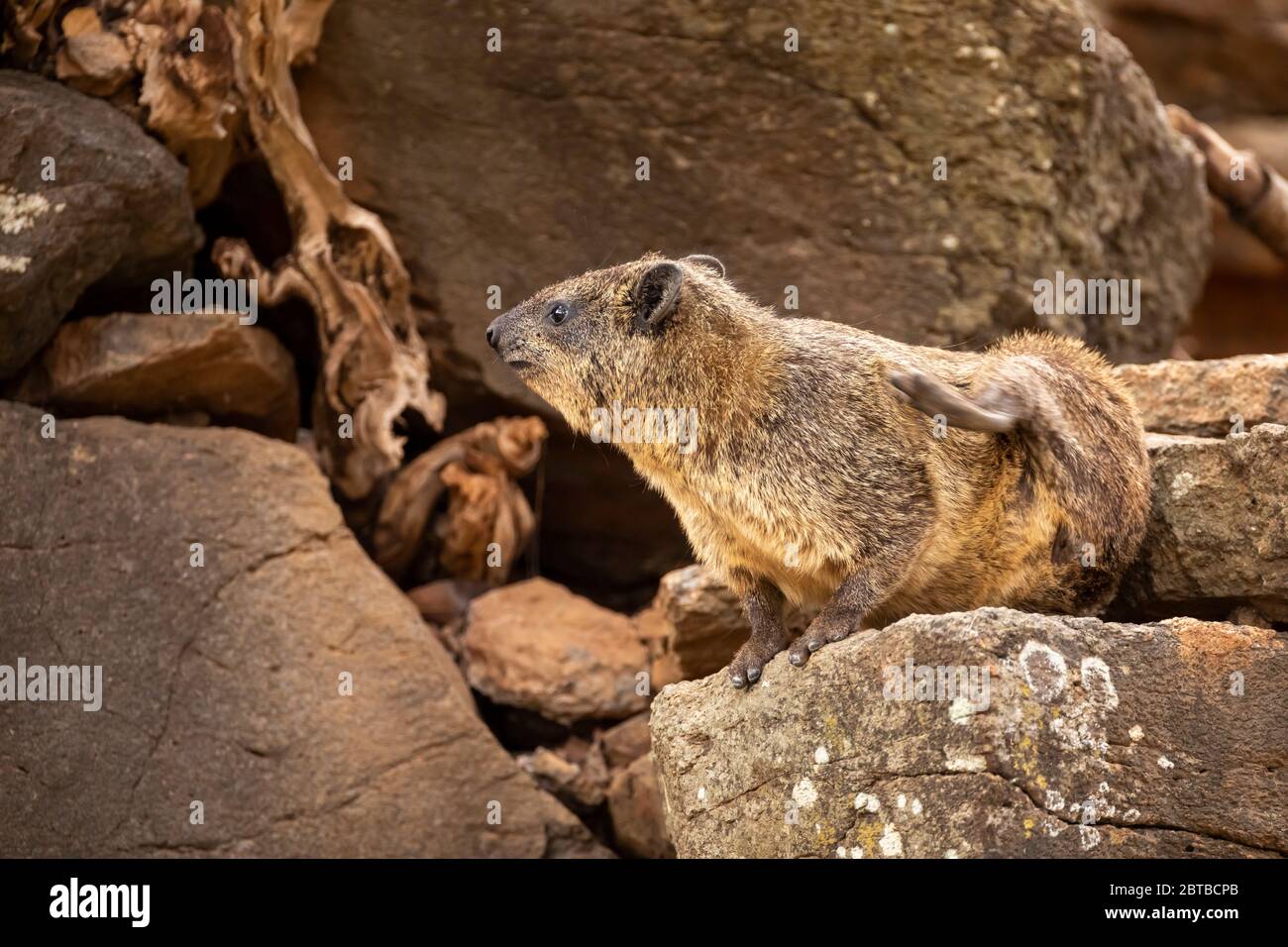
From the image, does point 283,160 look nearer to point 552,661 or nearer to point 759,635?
point 552,661

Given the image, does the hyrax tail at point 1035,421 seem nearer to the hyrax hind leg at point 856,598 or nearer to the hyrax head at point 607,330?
the hyrax hind leg at point 856,598

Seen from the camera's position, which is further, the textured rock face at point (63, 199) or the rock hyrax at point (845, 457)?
the textured rock face at point (63, 199)

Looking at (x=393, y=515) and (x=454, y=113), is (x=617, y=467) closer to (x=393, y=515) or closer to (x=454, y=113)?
(x=393, y=515)

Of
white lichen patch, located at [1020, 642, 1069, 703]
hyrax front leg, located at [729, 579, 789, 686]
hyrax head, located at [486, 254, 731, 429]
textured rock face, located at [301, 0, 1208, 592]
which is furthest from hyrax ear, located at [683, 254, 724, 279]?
white lichen patch, located at [1020, 642, 1069, 703]

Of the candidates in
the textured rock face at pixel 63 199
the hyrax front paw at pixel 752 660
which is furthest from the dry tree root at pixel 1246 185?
the textured rock face at pixel 63 199

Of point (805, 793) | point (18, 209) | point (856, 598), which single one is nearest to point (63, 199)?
point (18, 209)

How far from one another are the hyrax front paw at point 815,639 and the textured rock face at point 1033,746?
13cm

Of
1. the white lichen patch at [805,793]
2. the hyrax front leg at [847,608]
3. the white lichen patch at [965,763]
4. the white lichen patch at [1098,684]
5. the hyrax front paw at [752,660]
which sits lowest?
the white lichen patch at [805,793]

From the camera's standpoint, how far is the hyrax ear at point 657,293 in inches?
251

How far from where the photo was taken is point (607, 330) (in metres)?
6.52

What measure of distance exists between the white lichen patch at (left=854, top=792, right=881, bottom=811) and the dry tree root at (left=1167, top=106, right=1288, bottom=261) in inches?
281

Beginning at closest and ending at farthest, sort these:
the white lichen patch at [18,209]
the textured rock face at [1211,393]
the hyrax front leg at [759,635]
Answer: the hyrax front leg at [759,635] → the textured rock face at [1211,393] → the white lichen patch at [18,209]

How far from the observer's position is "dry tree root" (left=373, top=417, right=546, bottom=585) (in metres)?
9.42

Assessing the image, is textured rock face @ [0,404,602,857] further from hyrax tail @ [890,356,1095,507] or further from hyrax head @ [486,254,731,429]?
hyrax tail @ [890,356,1095,507]
